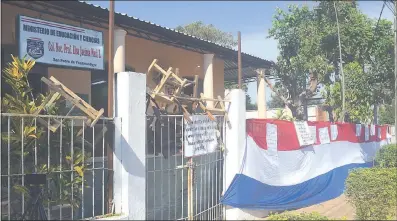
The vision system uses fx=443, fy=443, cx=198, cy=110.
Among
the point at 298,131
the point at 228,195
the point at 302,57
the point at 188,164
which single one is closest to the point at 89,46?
the point at 188,164

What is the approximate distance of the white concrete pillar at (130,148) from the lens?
5.57m

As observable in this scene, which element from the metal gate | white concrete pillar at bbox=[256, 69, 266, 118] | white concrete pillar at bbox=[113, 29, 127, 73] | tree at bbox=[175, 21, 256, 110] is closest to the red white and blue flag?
the metal gate

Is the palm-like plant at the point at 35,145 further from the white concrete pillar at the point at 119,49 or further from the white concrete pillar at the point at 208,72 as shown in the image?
the white concrete pillar at the point at 208,72

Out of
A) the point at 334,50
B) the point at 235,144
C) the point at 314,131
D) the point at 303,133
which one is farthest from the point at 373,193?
the point at 334,50

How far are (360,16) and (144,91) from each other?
13221mm

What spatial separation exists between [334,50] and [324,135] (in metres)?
5.74

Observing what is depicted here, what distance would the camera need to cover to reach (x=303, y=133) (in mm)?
10703

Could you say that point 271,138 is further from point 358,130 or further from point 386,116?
point 386,116

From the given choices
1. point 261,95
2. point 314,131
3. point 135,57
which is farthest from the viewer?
point 261,95

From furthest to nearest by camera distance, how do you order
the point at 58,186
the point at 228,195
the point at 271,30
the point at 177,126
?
the point at 271,30 → the point at 228,195 → the point at 177,126 → the point at 58,186

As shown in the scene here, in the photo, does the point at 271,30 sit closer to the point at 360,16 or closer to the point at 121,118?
the point at 360,16

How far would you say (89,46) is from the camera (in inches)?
287

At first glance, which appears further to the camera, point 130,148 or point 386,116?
point 386,116

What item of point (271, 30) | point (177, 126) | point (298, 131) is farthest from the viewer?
point (271, 30)
